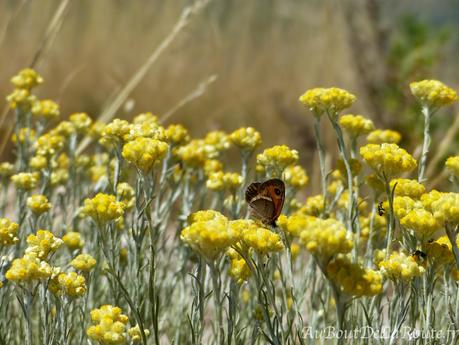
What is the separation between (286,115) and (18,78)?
4.89 meters

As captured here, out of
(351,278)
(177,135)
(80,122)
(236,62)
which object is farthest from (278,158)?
(236,62)

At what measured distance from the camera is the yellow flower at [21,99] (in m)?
2.55

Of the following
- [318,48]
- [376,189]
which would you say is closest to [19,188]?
[376,189]

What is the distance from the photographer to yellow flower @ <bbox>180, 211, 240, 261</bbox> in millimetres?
1317

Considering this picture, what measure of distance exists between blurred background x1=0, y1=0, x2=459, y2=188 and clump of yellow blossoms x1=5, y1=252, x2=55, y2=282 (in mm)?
3924

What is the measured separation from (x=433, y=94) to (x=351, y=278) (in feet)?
3.31

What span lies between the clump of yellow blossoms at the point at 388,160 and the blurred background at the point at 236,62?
11.7ft

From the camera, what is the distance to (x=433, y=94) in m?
1.99

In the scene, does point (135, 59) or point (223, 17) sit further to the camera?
point (223, 17)

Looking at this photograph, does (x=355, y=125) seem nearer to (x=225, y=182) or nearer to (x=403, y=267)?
(x=225, y=182)

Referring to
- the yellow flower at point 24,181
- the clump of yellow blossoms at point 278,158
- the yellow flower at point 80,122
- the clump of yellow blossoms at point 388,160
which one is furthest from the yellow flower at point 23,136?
the clump of yellow blossoms at point 388,160

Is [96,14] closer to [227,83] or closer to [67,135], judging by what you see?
[227,83]

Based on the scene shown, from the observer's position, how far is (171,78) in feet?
23.6

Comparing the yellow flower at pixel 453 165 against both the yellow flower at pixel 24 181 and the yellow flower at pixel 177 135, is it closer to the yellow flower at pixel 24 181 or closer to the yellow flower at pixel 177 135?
the yellow flower at pixel 177 135
